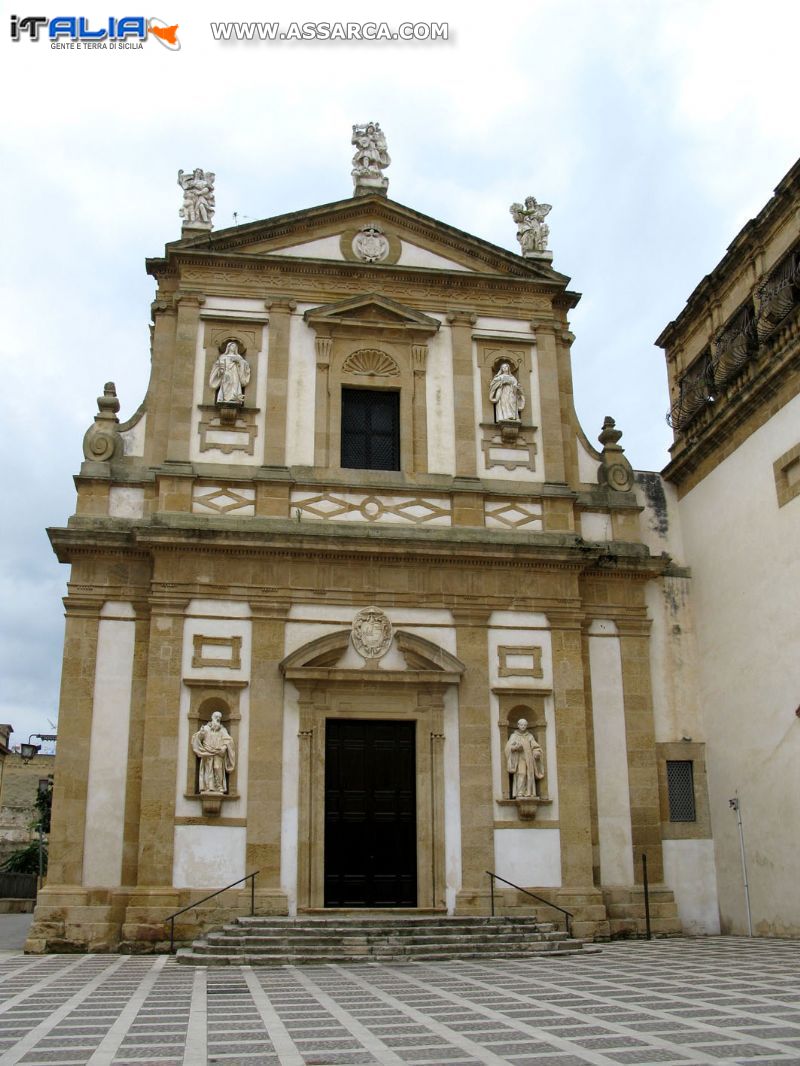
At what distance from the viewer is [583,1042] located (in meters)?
8.06

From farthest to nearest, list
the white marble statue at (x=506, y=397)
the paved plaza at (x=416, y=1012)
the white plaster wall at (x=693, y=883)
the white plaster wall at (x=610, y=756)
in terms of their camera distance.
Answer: the white marble statue at (x=506, y=397) < the white plaster wall at (x=693, y=883) < the white plaster wall at (x=610, y=756) < the paved plaza at (x=416, y=1012)

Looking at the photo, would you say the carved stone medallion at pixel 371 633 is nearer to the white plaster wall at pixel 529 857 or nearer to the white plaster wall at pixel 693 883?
the white plaster wall at pixel 529 857

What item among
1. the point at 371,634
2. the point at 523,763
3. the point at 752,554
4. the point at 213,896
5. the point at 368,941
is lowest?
the point at 368,941

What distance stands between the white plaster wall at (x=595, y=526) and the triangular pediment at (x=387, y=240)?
4.40 metres

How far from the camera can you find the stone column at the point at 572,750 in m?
17.2

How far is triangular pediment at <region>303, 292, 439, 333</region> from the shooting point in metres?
19.5

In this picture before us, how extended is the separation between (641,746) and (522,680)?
242 cm

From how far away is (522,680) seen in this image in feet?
59.0

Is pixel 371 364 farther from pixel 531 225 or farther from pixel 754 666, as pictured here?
pixel 754 666

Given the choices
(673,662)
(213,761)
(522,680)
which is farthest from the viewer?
(673,662)

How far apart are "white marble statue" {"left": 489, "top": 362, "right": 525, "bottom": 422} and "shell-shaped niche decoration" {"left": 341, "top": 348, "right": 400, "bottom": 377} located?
1.79m

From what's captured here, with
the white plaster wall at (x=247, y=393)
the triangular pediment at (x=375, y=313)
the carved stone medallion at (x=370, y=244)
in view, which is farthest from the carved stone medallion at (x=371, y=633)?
the carved stone medallion at (x=370, y=244)

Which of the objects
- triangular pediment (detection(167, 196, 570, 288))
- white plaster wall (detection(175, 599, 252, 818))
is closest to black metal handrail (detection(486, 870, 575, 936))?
white plaster wall (detection(175, 599, 252, 818))

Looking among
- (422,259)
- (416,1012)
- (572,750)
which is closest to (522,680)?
(572,750)
